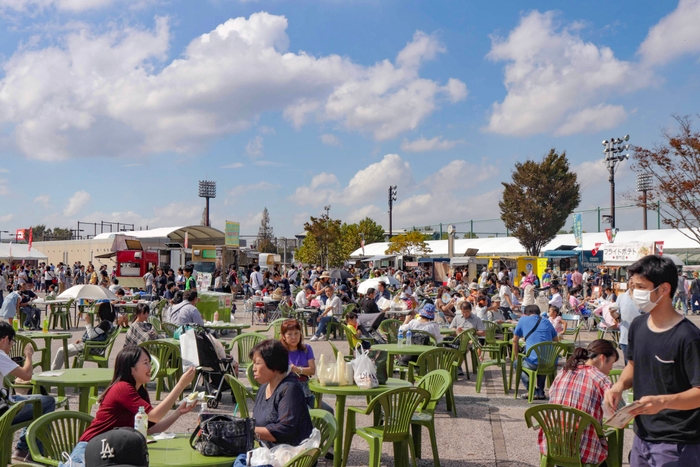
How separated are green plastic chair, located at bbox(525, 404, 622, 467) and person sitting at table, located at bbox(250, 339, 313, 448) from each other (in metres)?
1.56

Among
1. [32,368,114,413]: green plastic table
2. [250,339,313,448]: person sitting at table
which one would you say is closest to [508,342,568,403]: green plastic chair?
[250,339,313,448]: person sitting at table

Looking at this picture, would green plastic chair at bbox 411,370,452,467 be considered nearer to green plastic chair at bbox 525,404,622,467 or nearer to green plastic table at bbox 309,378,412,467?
green plastic table at bbox 309,378,412,467

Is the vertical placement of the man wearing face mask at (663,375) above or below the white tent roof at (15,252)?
below

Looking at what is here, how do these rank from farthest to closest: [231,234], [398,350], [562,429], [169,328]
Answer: [231,234] < [169,328] < [398,350] < [562,429]

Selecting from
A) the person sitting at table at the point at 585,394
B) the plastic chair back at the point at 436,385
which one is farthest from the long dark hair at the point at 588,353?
the plastic chair back at the point at 436,385

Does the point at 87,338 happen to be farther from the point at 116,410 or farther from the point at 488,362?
the point at 116,410

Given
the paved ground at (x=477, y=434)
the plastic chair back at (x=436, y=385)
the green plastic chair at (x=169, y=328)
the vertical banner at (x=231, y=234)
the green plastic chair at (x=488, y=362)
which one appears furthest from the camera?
the vertical banner at (x=231, y=234)

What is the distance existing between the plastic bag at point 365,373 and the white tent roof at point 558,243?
111 feet

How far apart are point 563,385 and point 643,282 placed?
6.43 ft

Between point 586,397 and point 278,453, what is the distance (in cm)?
245

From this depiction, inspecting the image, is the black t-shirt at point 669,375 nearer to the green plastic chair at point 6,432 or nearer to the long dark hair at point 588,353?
the long dark hair at point 588,353

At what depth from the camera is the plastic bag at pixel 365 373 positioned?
566cm

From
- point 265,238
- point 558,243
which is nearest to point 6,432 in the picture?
point 558,243

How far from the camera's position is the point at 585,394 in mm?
4773
